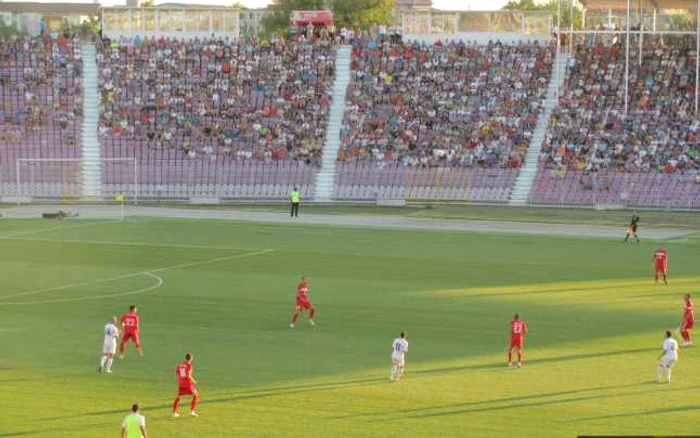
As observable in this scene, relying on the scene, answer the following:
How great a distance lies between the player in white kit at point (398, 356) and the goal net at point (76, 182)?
45985mm

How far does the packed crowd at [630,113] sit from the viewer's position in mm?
74500

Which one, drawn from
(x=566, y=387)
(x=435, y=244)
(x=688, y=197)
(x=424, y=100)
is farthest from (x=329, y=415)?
(x=424, y=100)

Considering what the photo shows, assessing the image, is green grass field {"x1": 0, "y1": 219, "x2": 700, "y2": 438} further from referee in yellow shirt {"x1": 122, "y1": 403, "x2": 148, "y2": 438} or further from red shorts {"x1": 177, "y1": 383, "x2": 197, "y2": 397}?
referee in yellow shirt {"x1": 122, "y1": 403, "x2": 148, "y2": 438}

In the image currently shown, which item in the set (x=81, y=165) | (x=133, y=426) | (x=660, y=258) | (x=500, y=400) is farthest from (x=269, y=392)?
(x=81, y=165)

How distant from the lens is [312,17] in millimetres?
94375

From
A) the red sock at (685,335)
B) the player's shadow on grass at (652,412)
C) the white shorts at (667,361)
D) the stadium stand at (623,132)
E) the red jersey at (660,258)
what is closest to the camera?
the player's shadow on grass at (652,412)

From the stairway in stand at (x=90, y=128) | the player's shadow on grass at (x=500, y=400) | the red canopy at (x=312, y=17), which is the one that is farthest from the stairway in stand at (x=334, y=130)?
the player's shadow on grass at (x=500, y=400)

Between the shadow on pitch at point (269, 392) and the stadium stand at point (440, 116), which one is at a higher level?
the stadium stand at point (440, 116)

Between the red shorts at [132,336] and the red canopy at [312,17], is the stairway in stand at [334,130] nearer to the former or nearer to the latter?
the red canopy at [312,17]

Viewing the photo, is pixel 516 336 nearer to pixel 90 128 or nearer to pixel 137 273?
pixel 137 273

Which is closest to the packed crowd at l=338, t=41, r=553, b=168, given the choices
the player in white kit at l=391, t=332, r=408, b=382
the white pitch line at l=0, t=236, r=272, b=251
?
the white pitch line at l=0, t=236, r=272, b=251

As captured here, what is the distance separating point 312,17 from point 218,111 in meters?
14.8

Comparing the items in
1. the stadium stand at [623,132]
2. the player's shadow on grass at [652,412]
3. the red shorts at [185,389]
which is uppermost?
the stadium stand at [623,132]

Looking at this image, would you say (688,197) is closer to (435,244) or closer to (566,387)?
(435,244)
